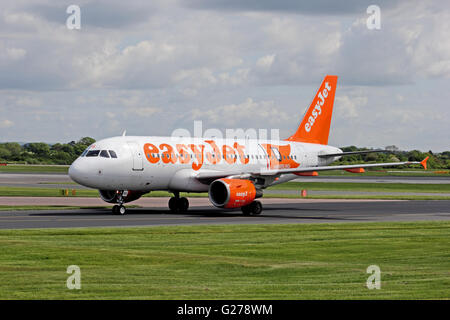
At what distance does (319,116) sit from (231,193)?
55.0 feet

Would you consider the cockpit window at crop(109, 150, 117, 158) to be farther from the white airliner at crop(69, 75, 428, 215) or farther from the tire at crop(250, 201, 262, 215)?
the tire at crop(250, 201, 262, 215)

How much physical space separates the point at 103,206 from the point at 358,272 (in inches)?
1254

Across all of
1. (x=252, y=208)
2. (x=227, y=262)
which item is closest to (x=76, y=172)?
(x=252, y=208)

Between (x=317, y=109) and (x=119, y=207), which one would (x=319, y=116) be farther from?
(x=119, y=207)

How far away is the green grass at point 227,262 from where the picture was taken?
53.3 feet

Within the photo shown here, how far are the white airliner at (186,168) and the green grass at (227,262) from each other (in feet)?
28.6

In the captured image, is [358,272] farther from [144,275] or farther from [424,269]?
[144,275]

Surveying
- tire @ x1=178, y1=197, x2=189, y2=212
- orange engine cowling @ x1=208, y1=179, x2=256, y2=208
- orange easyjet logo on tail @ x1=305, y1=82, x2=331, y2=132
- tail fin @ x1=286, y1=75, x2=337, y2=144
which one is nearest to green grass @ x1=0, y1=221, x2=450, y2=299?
orange engine cowling @ x1=208, y1=179, x2=256, y2=208

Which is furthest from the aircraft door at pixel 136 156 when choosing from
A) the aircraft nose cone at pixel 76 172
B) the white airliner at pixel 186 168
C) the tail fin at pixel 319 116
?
the tail fin at pixel 319 116

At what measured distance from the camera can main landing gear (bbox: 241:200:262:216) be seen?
43500 mm

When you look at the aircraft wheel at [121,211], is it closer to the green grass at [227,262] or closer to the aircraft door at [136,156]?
the aircraft door at [136,156]

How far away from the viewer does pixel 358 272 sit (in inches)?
768
